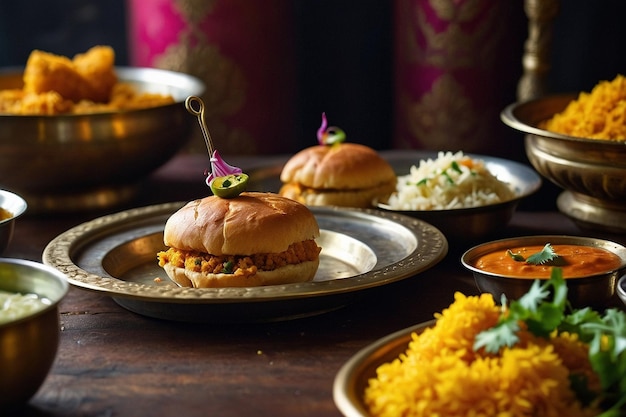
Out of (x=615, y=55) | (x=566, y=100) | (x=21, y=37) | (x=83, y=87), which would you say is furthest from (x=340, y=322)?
(x=21, y=37)

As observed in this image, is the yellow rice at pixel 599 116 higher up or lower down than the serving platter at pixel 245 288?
higher up

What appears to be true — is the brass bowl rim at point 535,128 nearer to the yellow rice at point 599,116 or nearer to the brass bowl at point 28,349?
the yellow rice at point 599,116

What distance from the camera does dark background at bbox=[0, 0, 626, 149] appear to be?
5688mm

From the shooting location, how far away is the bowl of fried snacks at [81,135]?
10.5ft

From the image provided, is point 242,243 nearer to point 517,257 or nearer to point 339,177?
point 517,257

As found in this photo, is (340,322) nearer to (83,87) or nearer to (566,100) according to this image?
(566,100)

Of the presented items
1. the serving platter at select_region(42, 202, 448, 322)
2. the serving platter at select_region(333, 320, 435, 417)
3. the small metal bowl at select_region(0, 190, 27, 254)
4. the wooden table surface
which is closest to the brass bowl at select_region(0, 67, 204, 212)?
the serving platter at select_region(42, 202, 448, 322)

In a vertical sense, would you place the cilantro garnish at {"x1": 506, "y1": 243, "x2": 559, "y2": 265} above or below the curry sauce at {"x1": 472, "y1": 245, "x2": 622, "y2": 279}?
above

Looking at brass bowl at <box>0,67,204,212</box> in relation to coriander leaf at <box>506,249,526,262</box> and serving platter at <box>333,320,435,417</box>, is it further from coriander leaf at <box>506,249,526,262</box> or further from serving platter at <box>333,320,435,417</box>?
serving platter at <box>333,320,435,417</box>

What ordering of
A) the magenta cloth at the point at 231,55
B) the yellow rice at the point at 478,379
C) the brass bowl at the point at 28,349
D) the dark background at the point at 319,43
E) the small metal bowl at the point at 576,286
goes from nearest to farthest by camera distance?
1. the yellow rice at the point at 478,379
2. the brass bowl at the point at 28,349
3. the small metal bowl at the point at 576,286
4. the magenta cloth at the point at 231,55
5. the dark background at the point at 319,43

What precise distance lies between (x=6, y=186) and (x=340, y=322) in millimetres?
1578

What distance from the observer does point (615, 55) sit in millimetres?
5113

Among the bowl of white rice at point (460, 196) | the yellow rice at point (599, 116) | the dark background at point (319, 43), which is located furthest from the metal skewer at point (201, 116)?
the dark background at point (319, 43)

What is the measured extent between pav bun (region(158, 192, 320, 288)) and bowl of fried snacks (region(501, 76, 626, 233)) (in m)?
0.85
